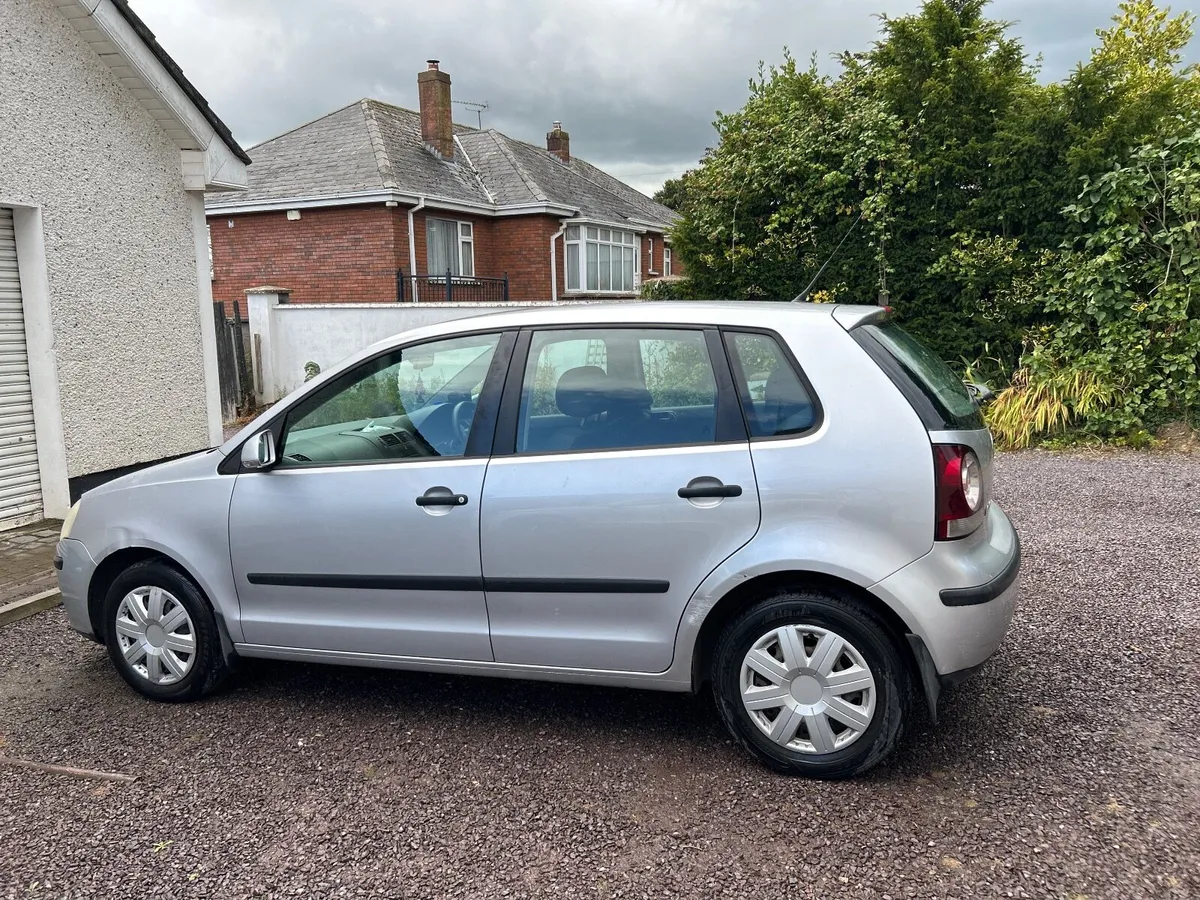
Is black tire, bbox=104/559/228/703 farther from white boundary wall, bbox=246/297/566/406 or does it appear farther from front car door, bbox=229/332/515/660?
white boundary wall, bbox=246/297/566/406

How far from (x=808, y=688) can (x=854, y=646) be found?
22 cm

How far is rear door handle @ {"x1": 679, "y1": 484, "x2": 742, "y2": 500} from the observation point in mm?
3111

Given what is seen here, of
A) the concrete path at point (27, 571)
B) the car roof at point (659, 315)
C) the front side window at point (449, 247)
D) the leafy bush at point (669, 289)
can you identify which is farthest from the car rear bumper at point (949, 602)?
the front side window at point (449, 247)

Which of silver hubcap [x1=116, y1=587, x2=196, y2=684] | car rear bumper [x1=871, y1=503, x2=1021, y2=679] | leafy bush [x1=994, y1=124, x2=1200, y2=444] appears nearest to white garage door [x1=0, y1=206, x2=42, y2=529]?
silver hubcap [x1=116, y1=587, x2=196, y2=684]

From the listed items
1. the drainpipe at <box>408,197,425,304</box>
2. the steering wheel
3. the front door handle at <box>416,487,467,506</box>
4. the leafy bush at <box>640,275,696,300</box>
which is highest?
the drainpipe at <box>408,197,425,304</box>

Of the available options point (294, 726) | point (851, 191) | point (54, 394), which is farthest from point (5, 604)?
point (851, 191)

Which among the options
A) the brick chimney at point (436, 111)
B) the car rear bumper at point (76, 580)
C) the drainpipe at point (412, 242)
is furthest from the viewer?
the brick chimney at point (436, 111)

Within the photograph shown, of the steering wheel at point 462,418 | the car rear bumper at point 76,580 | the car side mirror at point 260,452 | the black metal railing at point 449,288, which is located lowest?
the car rear bumper at point 76,580

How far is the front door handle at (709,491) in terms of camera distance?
311 cm

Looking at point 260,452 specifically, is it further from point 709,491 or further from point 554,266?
point 554,266

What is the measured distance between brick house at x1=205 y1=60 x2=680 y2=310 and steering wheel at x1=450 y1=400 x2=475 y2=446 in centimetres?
1569

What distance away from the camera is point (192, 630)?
3.88 meters

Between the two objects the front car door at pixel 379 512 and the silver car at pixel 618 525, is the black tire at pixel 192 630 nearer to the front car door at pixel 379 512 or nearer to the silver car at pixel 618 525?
the silver car at pixel 618 525

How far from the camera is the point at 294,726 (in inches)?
147
